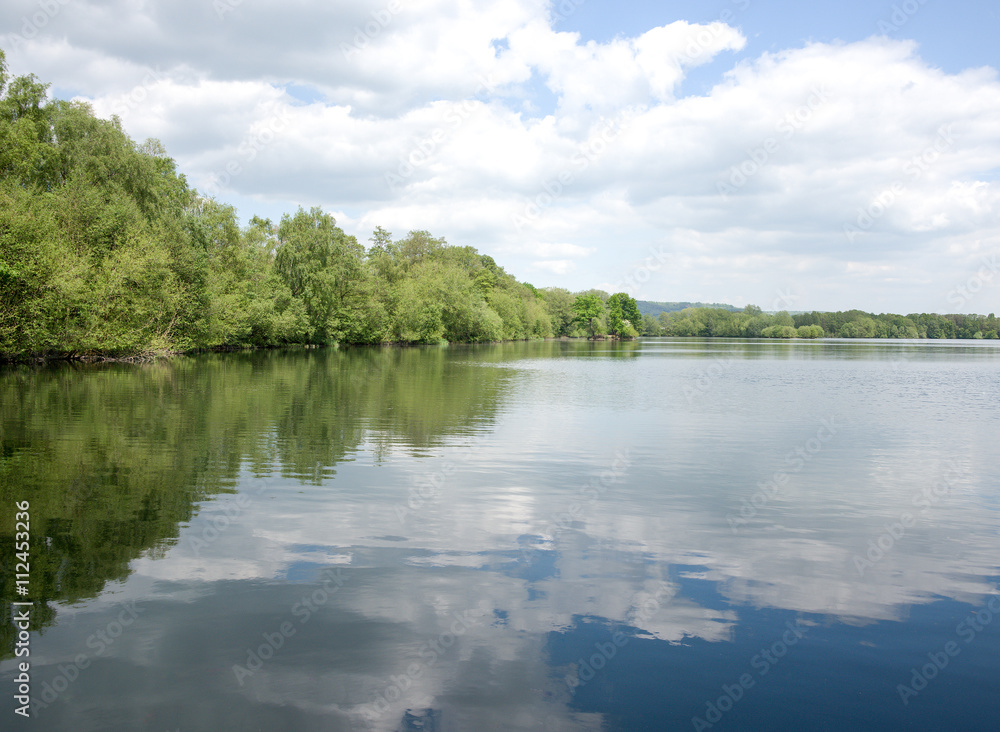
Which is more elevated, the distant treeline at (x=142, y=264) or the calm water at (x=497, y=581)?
the distant treeline at (x=142, y=264)

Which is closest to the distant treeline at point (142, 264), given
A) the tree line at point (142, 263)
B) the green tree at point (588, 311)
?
the tree line at point (142, 263)

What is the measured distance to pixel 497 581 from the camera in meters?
8.05

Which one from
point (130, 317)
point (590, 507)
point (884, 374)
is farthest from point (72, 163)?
point (884, 374)

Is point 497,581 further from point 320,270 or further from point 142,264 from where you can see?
point 320,270

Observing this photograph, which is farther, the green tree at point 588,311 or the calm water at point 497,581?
the green tree at point 588,311

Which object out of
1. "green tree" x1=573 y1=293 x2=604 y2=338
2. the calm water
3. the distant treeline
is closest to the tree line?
the distant treeline

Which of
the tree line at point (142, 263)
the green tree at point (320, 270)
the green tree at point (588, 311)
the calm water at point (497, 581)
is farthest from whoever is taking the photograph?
the green tree at point (588, 311)

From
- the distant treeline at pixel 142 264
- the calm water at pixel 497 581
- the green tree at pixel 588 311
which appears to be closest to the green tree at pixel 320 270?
the distant treeline at pixel 142 264

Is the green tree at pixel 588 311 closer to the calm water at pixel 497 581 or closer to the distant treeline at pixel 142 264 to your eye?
the distant treeline at pixel 142 264

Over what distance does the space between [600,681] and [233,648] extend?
3557 millimetres

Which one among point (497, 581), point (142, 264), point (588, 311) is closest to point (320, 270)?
point (142, 264)

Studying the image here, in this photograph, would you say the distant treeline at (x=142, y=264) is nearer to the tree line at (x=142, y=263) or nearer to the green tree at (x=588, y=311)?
the tree line at (x=142, y=263)

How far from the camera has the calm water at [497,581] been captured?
18.4 feet

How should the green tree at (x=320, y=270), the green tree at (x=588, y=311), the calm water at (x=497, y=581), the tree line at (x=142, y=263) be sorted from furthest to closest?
1. the green tree at (x=588, y=311)
2. the green tree at (x=320, y=270)
3. the tree line at (x=142, y=263)
4. the calm water at (x=497, y=581)
